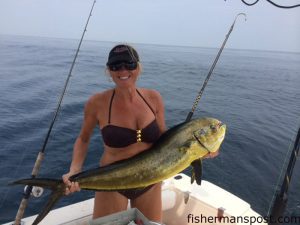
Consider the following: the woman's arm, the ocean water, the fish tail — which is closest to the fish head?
the woman's arm

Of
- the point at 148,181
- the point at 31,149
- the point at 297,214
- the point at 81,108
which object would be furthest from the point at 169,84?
the point at 148,181

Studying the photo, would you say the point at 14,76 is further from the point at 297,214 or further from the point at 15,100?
the point at 297,214

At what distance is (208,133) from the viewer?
2586 millimetres

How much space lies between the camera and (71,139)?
10.8 m

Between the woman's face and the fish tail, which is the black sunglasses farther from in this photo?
the fish tail

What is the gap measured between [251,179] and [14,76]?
18.6 meters

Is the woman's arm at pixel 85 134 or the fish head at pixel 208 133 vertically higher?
the fish head at pixel 208 133

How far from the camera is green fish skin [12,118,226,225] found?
260 centimetres

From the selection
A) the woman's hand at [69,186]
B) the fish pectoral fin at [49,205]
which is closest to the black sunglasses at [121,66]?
the woman's hand at [69,186]

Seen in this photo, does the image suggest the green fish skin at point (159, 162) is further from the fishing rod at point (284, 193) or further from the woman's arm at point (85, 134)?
the fishing rod at point (284, 193)

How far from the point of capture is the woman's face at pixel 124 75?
2854 millimetres

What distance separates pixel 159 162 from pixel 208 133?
0.49 m

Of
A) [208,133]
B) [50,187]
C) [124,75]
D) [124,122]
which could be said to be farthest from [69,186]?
[208,133]

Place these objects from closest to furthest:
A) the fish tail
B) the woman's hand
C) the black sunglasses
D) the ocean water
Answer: the fish tail, the woman's hand, the black sunglasses, the ocean water
